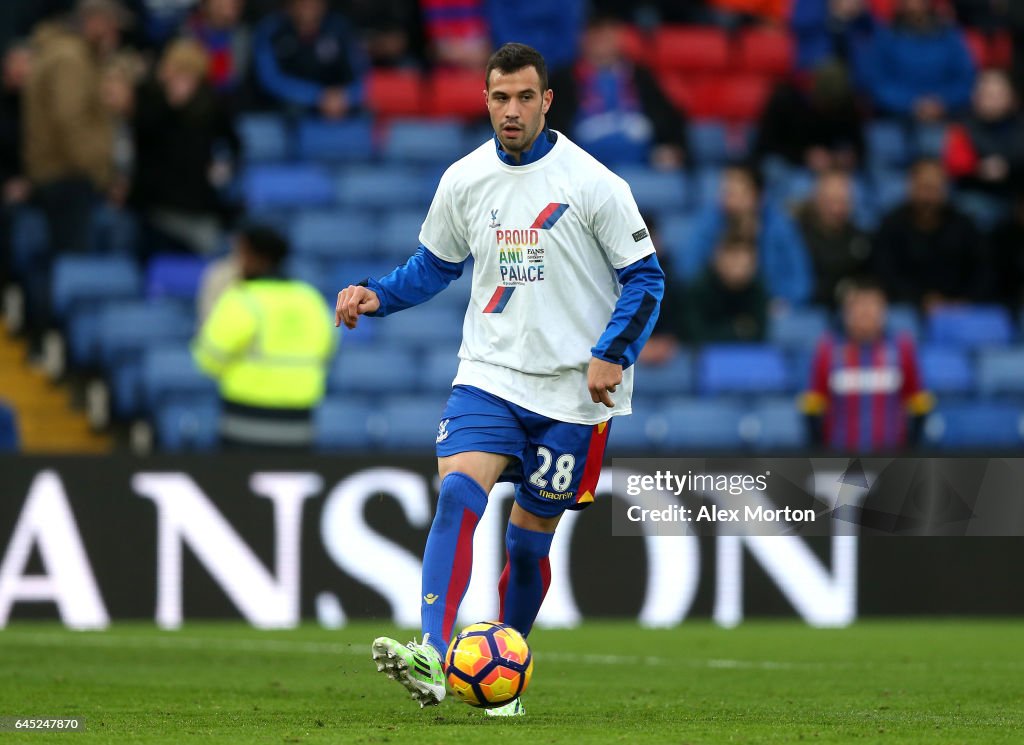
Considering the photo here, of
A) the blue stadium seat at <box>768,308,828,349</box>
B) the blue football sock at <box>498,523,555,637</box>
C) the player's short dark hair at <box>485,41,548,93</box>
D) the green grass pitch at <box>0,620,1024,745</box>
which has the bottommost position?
the green grass pitch at <box>0,620,1024,745</box>

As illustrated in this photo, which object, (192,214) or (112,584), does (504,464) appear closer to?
(112,584)

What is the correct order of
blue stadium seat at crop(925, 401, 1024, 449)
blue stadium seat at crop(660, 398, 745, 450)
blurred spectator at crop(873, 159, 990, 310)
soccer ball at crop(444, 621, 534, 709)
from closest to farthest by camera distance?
soccer ball at crop(444, 621, 534, 709)
blue stadium seat at crop(660, 398, 745, 450)
blue stadium seat at crop(925, 401, 1024, 449)
blurred spectator at crop(873, 159, 990, 310)

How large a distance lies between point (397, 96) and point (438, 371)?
3.49 meters

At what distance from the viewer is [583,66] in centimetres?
1453

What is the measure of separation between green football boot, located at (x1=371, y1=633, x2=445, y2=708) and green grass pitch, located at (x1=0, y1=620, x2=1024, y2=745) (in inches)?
4.8

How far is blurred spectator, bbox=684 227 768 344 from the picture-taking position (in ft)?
42.4

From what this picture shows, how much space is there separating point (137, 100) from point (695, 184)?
431cm

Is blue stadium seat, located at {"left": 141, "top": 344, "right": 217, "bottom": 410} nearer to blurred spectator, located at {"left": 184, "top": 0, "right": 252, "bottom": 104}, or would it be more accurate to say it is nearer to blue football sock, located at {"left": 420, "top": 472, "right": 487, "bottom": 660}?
blurred spectator, located at {"left": 184, "top": 0, "right": 252, "bottom": 104}

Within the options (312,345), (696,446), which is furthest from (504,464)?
(696,446)

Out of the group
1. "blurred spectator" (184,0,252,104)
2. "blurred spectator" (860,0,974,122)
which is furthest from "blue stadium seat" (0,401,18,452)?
"blurred spectator" (860,0,974,122)

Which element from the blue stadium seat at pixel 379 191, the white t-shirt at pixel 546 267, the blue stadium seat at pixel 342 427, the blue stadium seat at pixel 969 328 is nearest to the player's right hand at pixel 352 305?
the white t-shirt at pixel 546 267

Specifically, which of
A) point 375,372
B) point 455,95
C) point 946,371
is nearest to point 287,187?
point 455,95

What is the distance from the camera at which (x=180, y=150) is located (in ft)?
45.4

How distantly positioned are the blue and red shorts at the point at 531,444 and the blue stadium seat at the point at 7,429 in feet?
17.9
